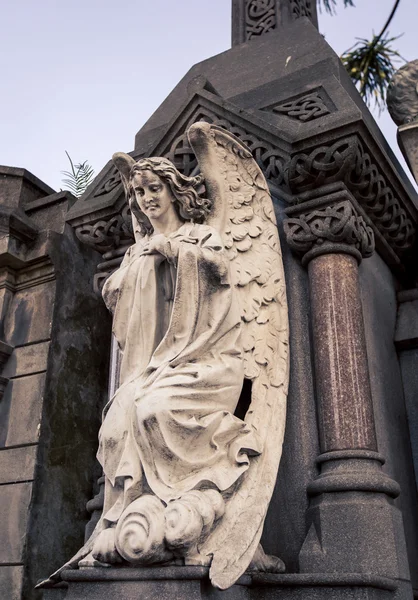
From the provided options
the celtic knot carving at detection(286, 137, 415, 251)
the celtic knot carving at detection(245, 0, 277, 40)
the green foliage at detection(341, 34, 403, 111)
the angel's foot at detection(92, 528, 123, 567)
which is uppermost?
the green foliage at detection(341, 34, 403, 111)

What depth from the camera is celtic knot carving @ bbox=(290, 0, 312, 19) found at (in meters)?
6.57

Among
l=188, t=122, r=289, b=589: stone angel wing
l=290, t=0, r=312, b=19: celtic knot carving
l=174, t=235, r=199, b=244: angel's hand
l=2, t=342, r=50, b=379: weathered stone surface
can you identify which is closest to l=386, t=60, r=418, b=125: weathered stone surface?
l=290, t=0, r=312, b=19: celtic knot carving

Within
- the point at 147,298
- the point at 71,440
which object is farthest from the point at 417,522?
the point at 71,440

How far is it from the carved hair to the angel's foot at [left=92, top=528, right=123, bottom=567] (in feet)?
6.45

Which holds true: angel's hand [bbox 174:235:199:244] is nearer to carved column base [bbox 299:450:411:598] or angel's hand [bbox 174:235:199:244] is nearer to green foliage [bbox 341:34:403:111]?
carved column base [bbox 299:450:411:598]

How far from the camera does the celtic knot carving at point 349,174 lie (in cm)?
414

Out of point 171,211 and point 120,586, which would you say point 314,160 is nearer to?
point 171,211

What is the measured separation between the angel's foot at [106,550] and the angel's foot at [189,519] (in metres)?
0.28

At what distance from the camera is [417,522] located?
4.33 metres

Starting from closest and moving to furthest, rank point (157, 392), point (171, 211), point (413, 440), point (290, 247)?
point (157, 392) < point (171, 211) < point (290, 247) < point (413, 440)

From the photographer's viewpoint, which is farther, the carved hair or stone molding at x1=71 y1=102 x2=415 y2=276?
stone molding at x1=71 y1=102 x2=415 y2=276

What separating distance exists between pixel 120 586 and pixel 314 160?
2.80m

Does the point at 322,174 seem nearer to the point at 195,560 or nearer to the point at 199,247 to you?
the point at 199,247

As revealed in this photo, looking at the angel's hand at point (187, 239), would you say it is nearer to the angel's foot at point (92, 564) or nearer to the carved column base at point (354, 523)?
the carved column base at point (354, 523)
